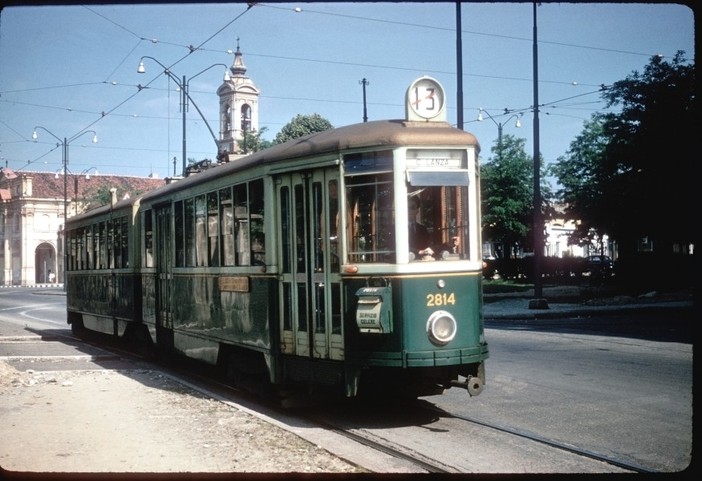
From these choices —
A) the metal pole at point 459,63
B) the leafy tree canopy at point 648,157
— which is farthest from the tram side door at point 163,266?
the leafy tree canopy at point 648,157

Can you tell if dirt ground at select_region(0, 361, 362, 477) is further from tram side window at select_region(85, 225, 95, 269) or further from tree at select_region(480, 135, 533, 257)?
tree at select_region(480, 135, 533, 257)

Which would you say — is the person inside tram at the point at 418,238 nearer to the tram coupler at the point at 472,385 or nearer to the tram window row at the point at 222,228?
the tram coupler at the point at 472,385

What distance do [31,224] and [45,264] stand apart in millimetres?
8395

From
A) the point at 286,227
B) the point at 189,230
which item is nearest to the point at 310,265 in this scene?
the point at 286,227

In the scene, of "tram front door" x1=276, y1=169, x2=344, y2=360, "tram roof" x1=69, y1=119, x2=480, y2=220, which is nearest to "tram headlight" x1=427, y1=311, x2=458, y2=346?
"tram front door" x1=276, y1=169, x2=344, y2=360

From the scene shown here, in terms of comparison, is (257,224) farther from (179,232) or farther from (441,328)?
(179,232)

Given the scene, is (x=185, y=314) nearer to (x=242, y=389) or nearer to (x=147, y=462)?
(x=242, y=389)

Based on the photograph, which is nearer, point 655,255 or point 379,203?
point 379,203

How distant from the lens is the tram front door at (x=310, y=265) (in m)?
8.12

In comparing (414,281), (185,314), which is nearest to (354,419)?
(414,281)

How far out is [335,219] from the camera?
321 inches

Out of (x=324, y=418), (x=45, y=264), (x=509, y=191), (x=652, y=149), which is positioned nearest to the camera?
(x=324, y=418)

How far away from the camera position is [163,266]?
13.0 meters

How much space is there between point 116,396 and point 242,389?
1684 mm
